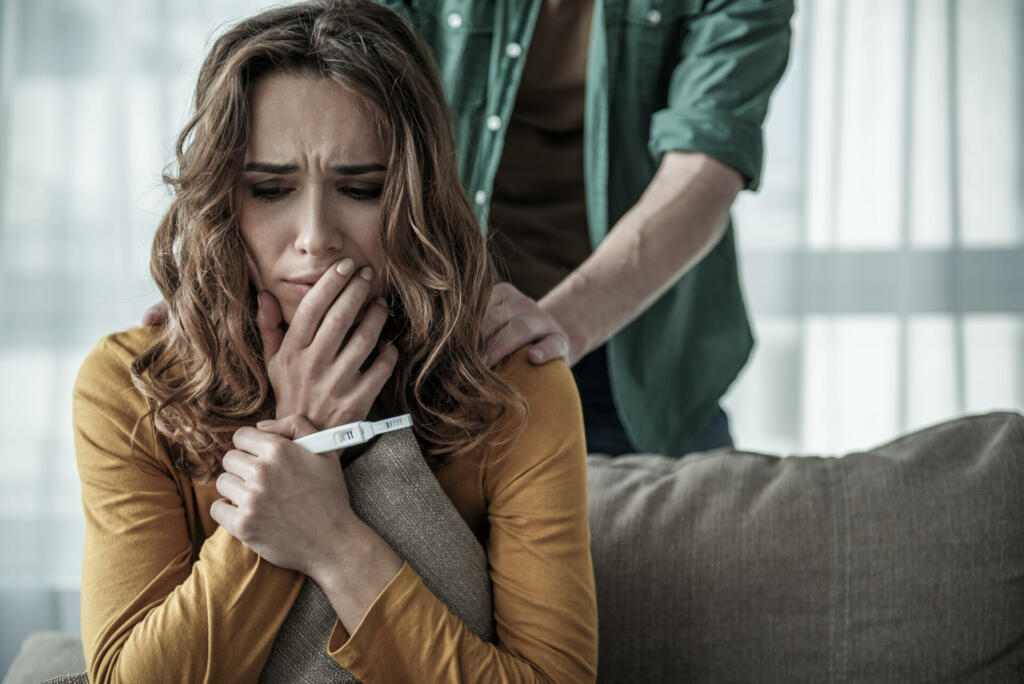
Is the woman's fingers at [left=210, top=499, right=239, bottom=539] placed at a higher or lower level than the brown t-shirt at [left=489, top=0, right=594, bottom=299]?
lower

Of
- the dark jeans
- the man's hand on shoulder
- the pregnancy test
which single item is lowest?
the dark jeans

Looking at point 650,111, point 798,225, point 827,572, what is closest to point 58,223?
point 650,111

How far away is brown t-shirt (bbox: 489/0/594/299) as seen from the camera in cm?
151

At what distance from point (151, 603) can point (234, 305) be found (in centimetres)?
33

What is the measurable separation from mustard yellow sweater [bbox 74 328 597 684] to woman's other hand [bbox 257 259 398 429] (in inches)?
5.7

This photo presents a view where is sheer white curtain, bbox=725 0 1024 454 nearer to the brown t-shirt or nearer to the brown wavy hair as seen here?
the brown t-shirt

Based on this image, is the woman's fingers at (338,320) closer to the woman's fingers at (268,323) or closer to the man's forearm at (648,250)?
the woman's fingers at (268,323)

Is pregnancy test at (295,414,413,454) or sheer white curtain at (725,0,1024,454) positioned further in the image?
sheer white curtain at (725,0,1024,454)

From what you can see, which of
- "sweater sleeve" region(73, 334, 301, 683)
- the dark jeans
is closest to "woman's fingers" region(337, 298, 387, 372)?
"sweater sleeve" region(73, 334, 301, 683)

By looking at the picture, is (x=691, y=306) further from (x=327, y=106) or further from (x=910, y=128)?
(x=910, y=128)

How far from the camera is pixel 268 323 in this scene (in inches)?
43.6

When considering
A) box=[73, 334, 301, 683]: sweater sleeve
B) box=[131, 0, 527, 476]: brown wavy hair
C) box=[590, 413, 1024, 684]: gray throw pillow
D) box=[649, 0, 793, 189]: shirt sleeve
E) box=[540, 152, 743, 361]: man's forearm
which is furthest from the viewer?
box=[649, 0, 793, 189]: shirt sleeve

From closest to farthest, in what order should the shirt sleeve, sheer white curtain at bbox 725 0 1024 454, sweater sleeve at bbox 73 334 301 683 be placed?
sweater sleeve at bbox 73 334 301 683
the shirt sleeve
sheer white curtain at bbox 725 0 1024 454

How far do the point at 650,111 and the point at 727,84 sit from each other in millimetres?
155
